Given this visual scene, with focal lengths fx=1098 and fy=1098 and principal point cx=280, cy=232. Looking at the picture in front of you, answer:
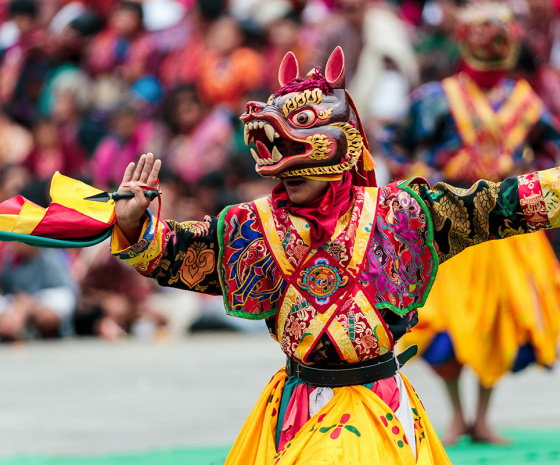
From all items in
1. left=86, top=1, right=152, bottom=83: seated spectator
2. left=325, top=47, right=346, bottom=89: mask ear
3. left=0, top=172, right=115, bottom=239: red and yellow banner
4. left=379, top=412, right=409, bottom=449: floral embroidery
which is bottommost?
left=379, top=412, right=409, bottom=449: floral embroidery

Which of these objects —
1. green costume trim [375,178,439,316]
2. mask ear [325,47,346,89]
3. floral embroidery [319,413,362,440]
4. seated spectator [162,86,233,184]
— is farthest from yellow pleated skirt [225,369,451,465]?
seated spectator [162,86,233,184]

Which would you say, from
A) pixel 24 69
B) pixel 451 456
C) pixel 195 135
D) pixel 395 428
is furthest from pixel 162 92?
pixel 395 428

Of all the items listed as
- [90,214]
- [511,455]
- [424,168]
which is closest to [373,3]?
[424,168]

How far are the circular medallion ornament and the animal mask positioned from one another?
0.28m

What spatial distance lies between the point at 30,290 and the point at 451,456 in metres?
5.41

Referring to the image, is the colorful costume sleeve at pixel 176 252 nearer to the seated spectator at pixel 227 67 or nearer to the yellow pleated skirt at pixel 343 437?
the yellow pleated skirt at pixel 343 437

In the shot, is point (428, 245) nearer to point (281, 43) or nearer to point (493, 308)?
point (493, 308)

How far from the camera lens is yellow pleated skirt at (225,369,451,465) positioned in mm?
3109

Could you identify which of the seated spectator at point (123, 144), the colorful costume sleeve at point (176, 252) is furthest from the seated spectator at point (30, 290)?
the colorful costume sleeve at point (176, 252)

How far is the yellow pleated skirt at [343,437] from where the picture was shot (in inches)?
122

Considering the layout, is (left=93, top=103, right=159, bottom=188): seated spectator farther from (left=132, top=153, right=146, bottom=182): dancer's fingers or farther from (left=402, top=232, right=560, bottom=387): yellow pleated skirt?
(left=132, top=153, right=146, bottom=182): dancer's fingers

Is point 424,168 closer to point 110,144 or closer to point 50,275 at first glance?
point 50,275

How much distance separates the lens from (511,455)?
548 cm

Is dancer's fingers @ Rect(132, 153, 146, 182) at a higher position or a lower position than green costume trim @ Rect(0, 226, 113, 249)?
higher
